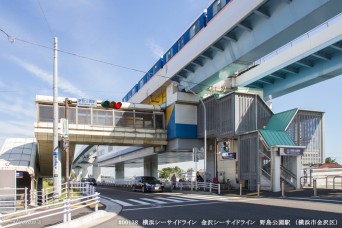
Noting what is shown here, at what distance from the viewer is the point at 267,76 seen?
34938 millimetres

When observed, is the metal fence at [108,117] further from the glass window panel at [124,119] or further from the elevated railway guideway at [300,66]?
the elevated railway guideway at [300,66]

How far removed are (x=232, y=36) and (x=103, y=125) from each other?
640 inches

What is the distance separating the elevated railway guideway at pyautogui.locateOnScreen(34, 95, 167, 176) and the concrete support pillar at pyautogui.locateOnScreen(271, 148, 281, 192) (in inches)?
581

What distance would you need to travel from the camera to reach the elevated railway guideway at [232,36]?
65.0 feet

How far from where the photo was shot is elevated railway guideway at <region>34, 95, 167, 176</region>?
3331cm

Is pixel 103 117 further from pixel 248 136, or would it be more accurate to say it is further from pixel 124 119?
pixel 248 136

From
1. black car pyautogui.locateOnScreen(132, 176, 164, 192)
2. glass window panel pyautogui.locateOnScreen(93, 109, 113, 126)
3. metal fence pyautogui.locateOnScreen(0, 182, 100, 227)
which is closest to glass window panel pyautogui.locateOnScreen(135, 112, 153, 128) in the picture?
glass window panel pyautogui.locateOnScreen(93, 109, 113, 126)

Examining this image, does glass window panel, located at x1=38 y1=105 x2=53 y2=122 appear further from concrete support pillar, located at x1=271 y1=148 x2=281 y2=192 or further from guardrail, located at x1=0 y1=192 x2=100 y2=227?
concrete support pillar, located at x1=271 y1=148 x2=281 y2=192

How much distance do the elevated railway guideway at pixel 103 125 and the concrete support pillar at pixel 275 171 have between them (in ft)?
48.4

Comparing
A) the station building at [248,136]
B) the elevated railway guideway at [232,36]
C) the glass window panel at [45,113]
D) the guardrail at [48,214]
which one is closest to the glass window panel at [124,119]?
the station building at [248,136]

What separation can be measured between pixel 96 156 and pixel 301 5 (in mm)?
82100

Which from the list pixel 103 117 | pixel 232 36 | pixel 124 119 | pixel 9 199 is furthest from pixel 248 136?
pixel 9 199

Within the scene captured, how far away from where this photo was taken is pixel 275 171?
1048 inches

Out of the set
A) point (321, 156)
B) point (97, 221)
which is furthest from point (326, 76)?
point (97, 221)
